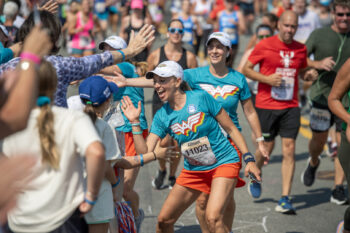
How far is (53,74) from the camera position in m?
3.53

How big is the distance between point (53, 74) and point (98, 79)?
0.70m

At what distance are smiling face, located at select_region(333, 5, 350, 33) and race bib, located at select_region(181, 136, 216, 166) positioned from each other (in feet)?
10.6

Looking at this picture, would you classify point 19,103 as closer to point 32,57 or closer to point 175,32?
point 32,57

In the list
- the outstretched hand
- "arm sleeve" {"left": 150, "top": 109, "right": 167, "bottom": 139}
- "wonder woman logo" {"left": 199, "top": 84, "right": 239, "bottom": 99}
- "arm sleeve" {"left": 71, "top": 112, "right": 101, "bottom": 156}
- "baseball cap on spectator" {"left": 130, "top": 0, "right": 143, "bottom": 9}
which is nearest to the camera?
"arm sleeve" {"left": 71, "top": 112, "right": 101, "bottom": 156}

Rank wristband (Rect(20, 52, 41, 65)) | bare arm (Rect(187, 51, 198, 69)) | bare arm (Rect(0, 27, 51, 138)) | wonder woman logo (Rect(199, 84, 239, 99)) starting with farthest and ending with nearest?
bare arm (Rect(187, 51, 198, 69)) < wonder woman logo (Rect(199, 84, 239, 99)) < wristband (Rect(20, 52, 41, 65)) < bare arm (Rect(0, 27, 51, 138))

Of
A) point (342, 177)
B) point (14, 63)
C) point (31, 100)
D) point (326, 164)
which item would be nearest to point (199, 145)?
point (14, 63)

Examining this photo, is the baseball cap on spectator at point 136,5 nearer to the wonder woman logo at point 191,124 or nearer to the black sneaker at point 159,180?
the black sneaker at point 159,180

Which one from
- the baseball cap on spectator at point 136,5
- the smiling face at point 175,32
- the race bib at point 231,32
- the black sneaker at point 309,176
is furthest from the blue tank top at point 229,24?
the black sneaker at point 309,176

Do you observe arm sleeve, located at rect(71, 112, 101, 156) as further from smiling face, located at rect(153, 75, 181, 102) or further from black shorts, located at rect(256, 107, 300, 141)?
black shorts, located at rect(256, 107, 300, 141)

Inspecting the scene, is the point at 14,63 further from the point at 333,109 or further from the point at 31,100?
Answer: the point at 333,109

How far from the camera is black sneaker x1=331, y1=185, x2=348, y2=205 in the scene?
720 cm

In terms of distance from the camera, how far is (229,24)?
1469 cm

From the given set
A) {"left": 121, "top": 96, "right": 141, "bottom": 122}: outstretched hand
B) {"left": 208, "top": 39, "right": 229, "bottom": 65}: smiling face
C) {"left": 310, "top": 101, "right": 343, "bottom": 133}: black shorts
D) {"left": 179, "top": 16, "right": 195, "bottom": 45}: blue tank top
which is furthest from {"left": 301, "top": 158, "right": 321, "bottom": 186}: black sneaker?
{"left": 179, "top": 16, "right": 195, "bottom": 45}: blue tank top

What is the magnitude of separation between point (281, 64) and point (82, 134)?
437 centimetres
